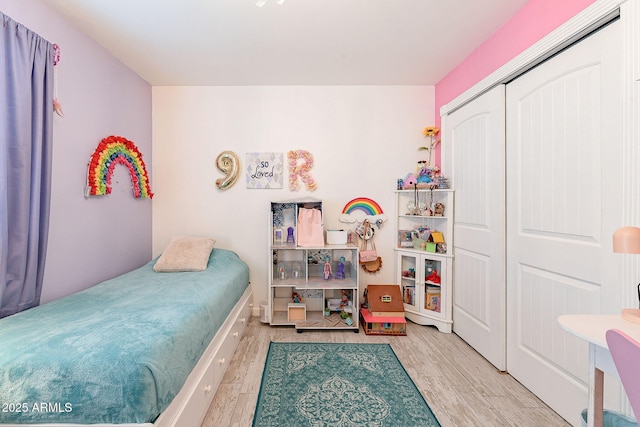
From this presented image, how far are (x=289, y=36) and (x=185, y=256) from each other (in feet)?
6.89

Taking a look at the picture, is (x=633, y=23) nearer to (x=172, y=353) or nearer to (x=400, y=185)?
(x=400, y=185)

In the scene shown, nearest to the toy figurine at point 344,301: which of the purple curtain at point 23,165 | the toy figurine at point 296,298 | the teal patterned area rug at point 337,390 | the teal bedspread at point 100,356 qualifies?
the toy figurine at point 296,298

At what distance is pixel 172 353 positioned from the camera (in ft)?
4.18

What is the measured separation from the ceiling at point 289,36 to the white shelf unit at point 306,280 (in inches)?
53.9

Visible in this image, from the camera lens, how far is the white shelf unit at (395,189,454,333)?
273 centimetres

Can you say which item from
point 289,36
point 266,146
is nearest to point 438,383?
point 266,146

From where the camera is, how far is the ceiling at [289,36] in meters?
1.86

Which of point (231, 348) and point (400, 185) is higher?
point (400, 185)

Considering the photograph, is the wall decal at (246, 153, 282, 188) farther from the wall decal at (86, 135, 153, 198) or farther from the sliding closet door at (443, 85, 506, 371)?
the sliding closet door at (443, 85, 506, 371)

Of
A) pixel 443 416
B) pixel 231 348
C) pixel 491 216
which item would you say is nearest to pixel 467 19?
pixel 491 216

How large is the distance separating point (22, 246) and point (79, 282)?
61 centimetres

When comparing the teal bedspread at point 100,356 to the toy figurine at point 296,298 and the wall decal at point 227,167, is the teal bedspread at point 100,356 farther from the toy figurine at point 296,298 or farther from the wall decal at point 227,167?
the wall decal at point 227,167

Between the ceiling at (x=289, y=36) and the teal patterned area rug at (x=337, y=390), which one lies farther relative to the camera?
the ceiling at (x=289, y=36)

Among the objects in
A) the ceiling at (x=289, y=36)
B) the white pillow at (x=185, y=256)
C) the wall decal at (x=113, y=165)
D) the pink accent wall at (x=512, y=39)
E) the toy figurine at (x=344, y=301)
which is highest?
the ceiling at (x=289, y=36)
